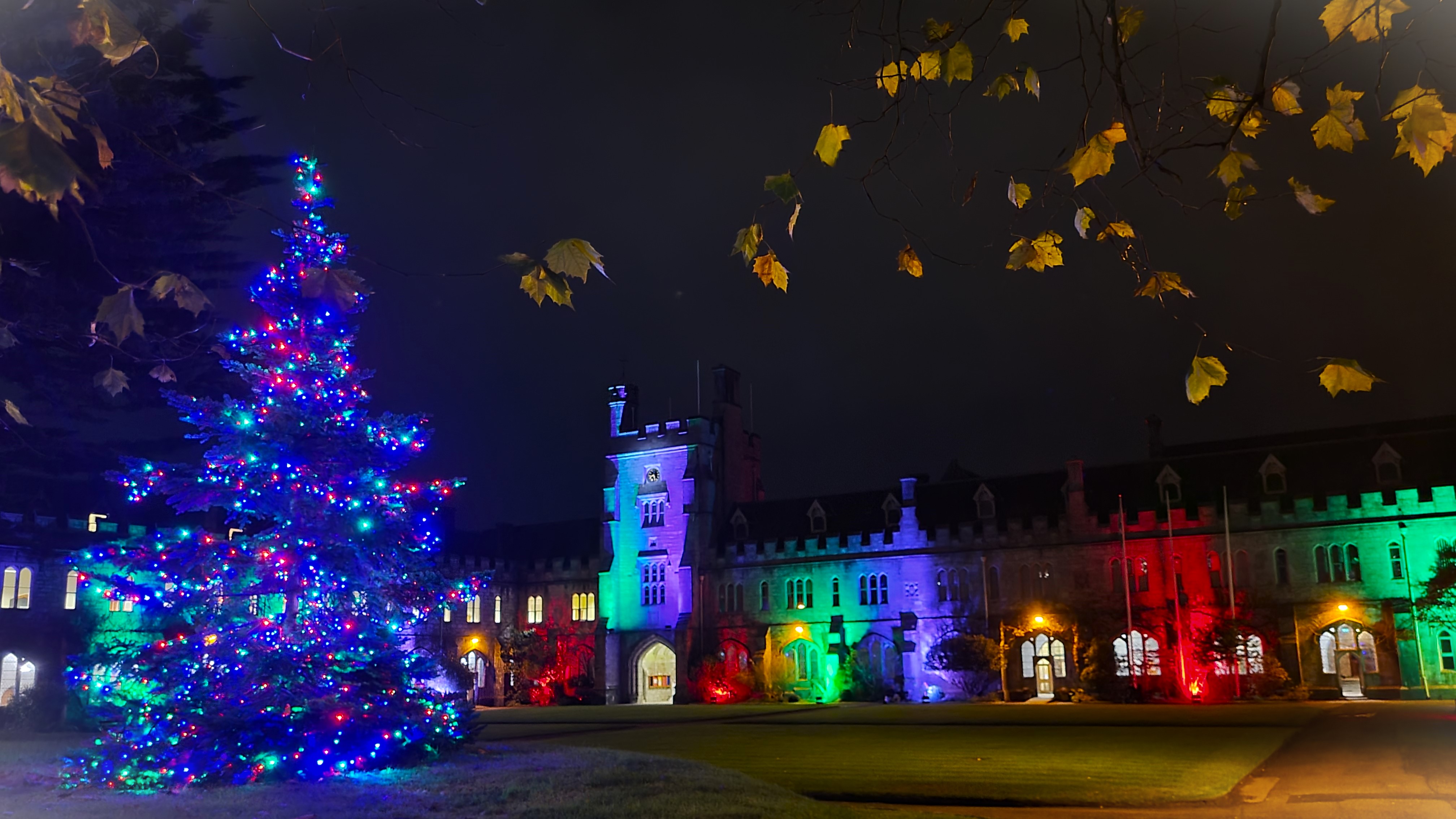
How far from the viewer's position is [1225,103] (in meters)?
5.22

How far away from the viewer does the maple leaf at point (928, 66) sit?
17.4ft

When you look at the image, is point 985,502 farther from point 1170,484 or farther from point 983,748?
point 983,748

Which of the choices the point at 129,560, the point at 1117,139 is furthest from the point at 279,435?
the point at 1117,139

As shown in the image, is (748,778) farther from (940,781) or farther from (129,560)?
(129,560)

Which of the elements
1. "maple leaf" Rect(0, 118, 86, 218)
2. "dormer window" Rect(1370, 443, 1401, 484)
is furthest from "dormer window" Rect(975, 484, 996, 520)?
"maple leaf" Rect(0, 118, 86, 218)

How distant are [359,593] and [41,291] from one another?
1051cm

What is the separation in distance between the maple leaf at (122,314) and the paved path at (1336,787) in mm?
8606

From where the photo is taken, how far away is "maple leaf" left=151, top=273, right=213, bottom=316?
15.8 ft

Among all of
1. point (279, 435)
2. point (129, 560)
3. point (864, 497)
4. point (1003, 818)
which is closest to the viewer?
point (1003, 818)

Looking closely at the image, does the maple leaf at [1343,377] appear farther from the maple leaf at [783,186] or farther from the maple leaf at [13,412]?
the maple leaf at [13,412]

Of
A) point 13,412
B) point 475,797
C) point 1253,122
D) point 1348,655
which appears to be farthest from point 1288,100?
point 1348,655

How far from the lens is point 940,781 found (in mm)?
13688

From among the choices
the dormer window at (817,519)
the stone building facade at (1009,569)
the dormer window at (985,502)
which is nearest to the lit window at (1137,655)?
the stone building facade at (1009,569)

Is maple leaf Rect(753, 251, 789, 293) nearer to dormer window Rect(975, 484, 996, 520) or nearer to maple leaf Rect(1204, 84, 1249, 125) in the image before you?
maple leaf Rect(1204, 84, 1249, 125)
